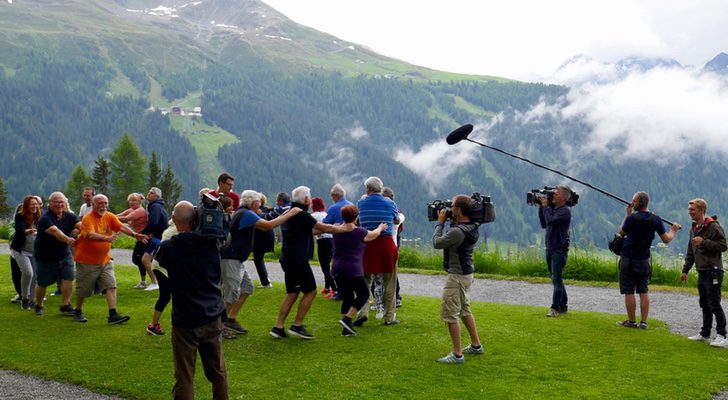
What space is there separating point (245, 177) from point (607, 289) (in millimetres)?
158106

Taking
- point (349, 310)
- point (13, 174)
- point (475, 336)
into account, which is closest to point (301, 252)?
point (349, 310)

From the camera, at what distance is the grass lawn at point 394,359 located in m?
7.47

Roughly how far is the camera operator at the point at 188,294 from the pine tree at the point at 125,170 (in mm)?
84680

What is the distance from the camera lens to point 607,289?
15.5 meters

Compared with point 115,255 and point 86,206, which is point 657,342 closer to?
point 86,206

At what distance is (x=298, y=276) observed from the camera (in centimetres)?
946

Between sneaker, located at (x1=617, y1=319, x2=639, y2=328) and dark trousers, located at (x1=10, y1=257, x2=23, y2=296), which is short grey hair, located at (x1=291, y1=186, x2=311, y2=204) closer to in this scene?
sneaker, located at (x1=617, y1=319, x2=639, y2=328)

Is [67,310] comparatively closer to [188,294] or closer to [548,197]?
[188,294]

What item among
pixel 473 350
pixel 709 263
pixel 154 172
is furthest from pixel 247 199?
pixel 154 172

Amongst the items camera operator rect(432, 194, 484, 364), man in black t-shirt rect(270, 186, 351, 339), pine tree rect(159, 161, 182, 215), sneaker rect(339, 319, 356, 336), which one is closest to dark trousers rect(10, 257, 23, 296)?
man in black t-shirt rect(270, 186, 351, 339)

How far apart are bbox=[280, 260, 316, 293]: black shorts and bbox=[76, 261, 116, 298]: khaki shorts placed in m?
3.22

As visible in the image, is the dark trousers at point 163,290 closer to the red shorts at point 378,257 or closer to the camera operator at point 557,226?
the red shorts at point 378,257

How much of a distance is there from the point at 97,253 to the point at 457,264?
19.4ft

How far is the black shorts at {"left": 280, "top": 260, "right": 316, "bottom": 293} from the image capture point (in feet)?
30.9
